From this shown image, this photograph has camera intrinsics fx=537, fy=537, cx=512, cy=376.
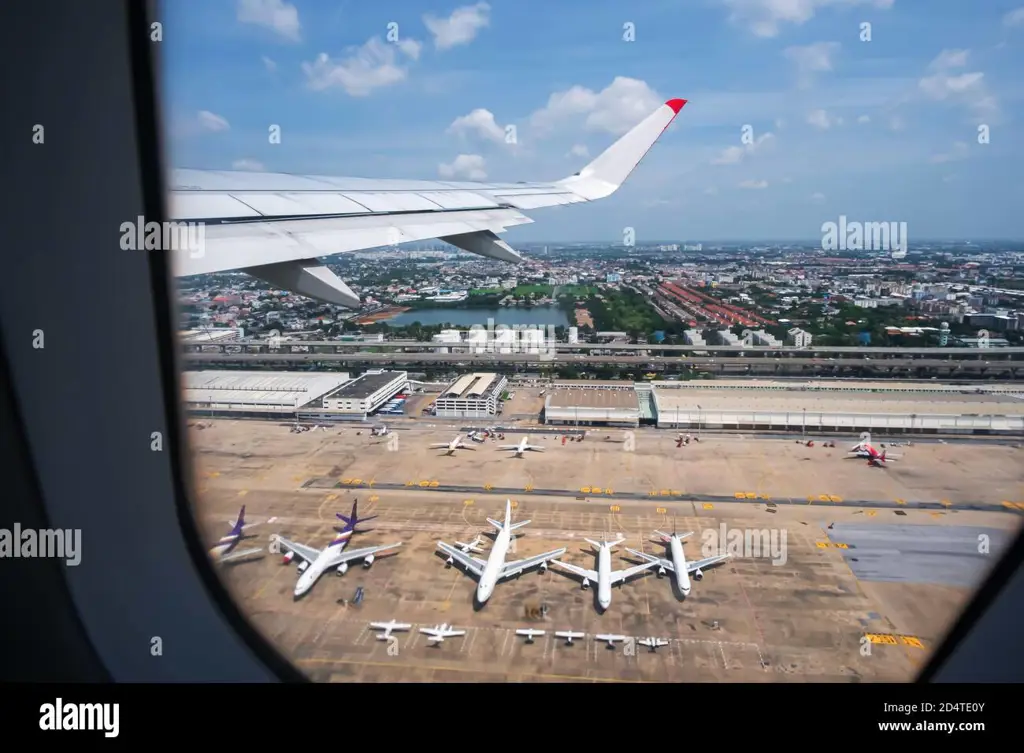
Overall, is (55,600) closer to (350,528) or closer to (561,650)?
(561,650)

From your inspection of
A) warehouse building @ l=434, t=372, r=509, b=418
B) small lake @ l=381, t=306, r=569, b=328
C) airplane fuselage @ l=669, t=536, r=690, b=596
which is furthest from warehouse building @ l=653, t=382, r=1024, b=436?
airplane fuselage @ l=669, t=536, r=690, b=596

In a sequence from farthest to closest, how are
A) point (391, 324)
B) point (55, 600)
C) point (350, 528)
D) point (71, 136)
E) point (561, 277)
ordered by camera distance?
point (561, 277), point (391, 324), point (350, 528), point (55, 600), point (71, 136)

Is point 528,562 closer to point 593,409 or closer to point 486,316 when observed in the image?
point 593,409

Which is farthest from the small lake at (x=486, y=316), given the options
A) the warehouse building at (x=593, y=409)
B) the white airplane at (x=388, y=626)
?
the white airplane at (x=388, y=626)

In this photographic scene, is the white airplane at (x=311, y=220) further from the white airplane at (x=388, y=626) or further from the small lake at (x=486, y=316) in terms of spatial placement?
the small lake at (x=486, y=316)

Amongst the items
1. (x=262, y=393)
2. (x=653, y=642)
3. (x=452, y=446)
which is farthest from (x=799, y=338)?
(x=262, y=393)
